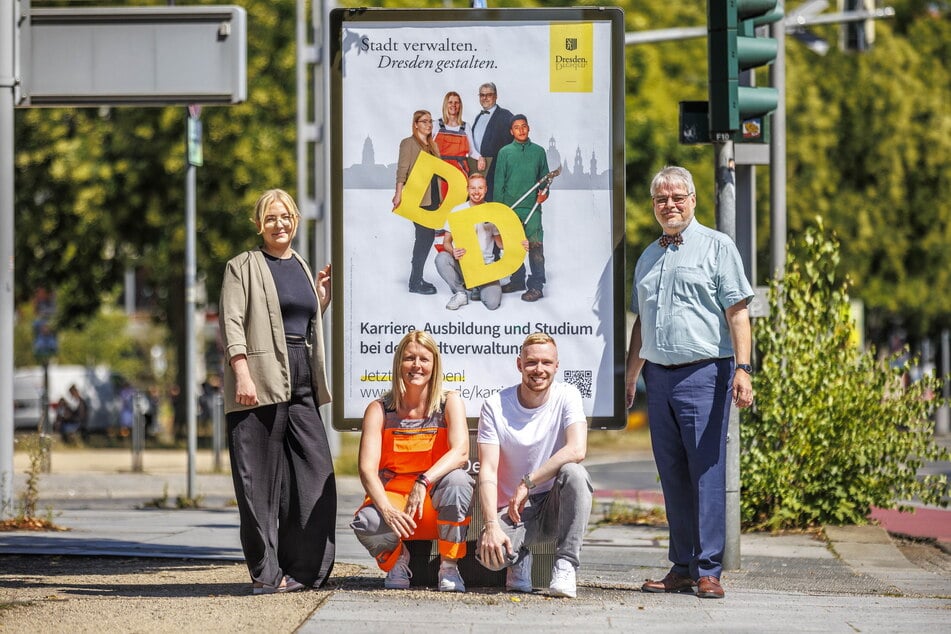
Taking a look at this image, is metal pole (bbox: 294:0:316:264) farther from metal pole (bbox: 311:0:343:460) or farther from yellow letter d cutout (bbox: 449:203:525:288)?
yellow letter d cutout (bbox: 449:203:525:288)

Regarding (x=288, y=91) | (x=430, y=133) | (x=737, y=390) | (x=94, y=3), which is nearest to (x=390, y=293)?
(x=430, y=133)

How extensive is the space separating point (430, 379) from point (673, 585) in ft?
5.05

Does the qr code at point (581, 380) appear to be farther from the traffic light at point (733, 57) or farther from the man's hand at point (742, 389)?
the traffic light at point (733, 57)

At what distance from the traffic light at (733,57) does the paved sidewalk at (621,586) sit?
2432 mm

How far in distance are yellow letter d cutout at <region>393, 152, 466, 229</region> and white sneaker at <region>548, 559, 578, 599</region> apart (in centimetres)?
183

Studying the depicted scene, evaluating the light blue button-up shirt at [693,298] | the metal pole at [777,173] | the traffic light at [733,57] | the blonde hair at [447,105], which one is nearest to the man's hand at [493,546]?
the light blue button-up shirt at [693,298]

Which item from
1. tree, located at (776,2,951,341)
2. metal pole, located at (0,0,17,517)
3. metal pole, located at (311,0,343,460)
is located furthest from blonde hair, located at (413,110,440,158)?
tree, located at (776,2,951,341)

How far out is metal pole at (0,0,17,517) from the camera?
422 inches

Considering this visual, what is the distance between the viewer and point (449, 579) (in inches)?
286

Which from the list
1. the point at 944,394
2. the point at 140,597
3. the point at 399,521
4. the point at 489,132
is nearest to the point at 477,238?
the point at 489,132

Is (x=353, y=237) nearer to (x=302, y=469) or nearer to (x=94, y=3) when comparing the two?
(x=302, y=469)

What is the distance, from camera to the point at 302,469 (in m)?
7.33

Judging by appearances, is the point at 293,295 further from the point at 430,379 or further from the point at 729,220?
the point at 729,220

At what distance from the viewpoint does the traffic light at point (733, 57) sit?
8.09 m
